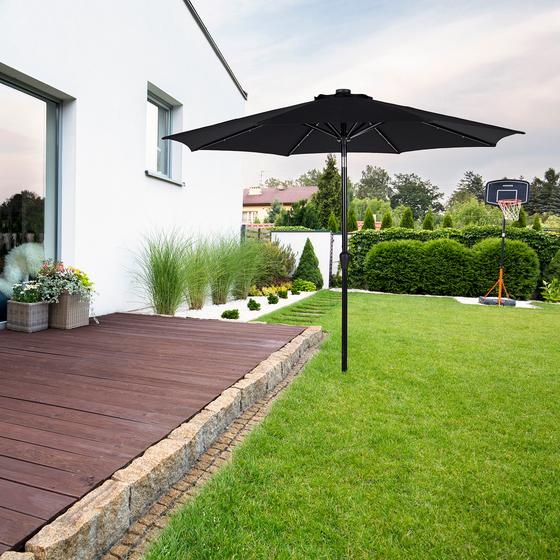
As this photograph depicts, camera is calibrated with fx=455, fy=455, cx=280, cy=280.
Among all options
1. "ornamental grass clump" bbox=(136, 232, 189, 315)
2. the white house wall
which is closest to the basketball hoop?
the white house wall

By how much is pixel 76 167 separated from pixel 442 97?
16011mm

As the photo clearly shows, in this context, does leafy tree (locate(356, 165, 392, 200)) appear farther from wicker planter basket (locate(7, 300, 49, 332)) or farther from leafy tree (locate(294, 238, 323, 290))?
wicker planter basket (locate(7, 300, 49, 332))

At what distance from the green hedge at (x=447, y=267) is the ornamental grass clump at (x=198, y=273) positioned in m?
6.06

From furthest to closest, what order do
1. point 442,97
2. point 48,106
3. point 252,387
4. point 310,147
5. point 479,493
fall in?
point 442,97 → point 310,147 → point 48,106 → point 252,387 → point 479,493

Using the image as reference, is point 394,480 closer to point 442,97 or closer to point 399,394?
point 399,394

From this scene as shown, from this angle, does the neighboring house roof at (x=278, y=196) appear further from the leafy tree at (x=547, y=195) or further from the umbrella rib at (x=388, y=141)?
the umbrella rib at (x=388, y=141)

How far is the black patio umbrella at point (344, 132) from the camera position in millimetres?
3123

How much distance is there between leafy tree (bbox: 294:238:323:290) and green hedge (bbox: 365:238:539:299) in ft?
4.70

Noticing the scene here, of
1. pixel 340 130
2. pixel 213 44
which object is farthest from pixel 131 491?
pixel 213 44

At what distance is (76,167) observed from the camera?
4625mm

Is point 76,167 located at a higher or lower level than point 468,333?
higher

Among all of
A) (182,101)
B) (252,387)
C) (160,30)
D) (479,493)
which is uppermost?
(160,30)

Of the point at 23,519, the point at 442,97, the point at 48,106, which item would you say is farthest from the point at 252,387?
the point at 442,97

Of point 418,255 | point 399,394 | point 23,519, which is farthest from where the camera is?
point 418,255
